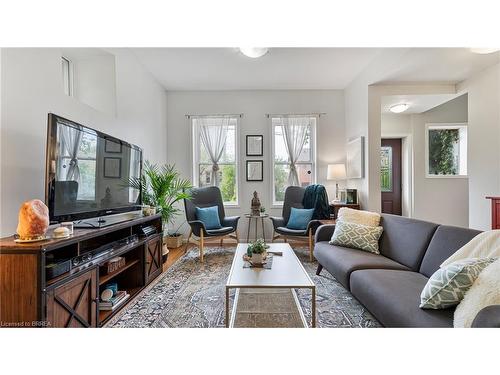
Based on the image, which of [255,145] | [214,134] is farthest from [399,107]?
[214,134]

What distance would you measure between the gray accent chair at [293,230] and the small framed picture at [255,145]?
94cm

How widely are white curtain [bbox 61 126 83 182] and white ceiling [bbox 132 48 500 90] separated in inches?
77.3

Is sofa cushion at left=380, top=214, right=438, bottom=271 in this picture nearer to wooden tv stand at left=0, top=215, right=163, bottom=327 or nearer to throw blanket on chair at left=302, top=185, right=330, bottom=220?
throw blanket on chair at left=302, top=185, right=330, bottom=220

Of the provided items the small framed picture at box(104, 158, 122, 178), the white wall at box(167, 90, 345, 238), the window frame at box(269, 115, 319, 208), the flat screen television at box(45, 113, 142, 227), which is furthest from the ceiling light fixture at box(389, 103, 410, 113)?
the small framed picture at box(104, 158, 122, 178)

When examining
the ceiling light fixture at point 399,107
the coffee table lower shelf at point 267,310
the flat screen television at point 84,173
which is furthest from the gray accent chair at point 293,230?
the flat screen television at point 84,173

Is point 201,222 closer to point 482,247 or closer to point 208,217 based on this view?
point 208,217

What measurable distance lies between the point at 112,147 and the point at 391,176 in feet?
17.2

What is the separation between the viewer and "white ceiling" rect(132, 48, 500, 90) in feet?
10.1

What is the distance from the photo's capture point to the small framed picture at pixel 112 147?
2.26m

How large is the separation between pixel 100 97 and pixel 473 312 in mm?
3728

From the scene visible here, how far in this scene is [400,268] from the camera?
203cm
